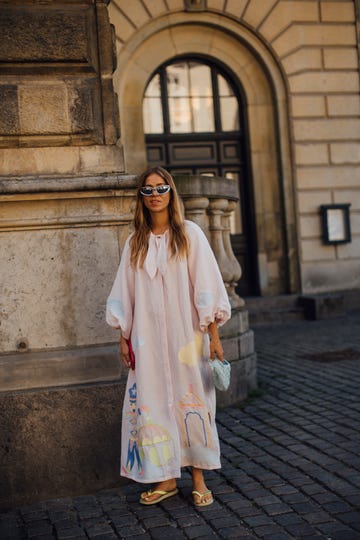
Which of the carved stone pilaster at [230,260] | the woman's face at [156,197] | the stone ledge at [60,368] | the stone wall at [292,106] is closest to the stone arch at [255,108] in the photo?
the stone wall at [292,106]

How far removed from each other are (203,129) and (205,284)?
993 cm

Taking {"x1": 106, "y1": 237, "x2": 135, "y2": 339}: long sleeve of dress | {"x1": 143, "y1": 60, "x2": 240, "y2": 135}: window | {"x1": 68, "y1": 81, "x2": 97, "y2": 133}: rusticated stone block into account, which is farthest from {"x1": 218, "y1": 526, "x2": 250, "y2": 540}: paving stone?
{"x1": 143, "y1": 60, "x2": 240, "y2": 135}: window

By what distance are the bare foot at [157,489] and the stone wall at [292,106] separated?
9.27m

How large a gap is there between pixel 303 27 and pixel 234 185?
7750 mm

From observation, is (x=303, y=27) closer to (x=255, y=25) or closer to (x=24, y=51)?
(x=255, y=25)

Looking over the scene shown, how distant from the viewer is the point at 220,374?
364cm

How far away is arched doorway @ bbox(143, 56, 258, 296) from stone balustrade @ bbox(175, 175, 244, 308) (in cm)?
674

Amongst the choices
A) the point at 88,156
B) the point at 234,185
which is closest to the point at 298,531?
the point at 88,156

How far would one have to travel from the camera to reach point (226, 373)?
3650 mm

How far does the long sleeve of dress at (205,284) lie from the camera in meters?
3.62

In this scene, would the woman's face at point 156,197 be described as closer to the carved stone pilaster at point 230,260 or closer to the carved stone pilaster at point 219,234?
the carved stone pilaster at point 219,234

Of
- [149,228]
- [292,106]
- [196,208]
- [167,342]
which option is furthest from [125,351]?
[292,106]

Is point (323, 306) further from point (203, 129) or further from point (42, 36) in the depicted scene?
point (42, 36)

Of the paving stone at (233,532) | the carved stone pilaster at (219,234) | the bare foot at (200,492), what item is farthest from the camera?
the carved stone pilaster at (219,234)
